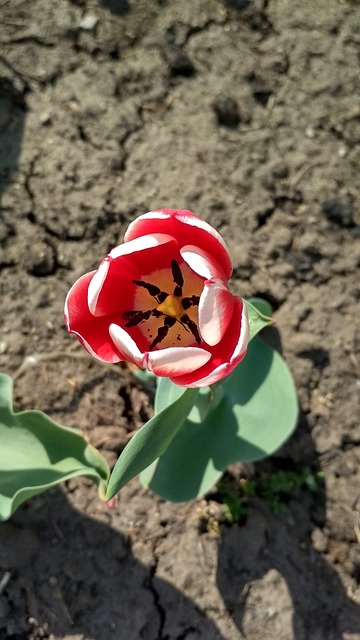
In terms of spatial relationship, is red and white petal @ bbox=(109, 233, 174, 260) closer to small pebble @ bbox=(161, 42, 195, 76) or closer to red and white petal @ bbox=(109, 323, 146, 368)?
red and white petal @ bbox=(109, 323, 146, 368)

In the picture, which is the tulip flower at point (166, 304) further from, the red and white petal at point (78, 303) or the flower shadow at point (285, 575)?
the flower shadow at point (285, 575)

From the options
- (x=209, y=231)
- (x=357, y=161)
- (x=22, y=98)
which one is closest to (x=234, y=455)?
(x=209, y=231)

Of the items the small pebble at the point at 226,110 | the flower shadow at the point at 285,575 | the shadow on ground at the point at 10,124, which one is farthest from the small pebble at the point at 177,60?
the flower shadow at the point at 285,575

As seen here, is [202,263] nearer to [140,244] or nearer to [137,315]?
[140,244]

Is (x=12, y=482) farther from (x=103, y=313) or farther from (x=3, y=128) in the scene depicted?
(x=3, y=128)

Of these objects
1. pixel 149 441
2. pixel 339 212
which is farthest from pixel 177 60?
pixel 149 441

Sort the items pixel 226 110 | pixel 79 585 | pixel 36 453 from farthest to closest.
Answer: pixel 226 110
pixel 79 585
pixel 36 453

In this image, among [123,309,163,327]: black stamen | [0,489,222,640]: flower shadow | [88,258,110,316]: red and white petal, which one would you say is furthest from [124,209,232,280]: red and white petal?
[0,489,222,640]: flower shadow
